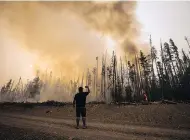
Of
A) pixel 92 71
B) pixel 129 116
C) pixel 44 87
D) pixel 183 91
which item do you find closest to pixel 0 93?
pixel 44 87

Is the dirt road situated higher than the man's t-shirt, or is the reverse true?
the man's t-shirt

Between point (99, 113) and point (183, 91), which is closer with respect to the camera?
point (99, 113)

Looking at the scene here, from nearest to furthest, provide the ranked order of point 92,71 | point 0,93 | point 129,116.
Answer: point 129,116, point 92,71, point 0,93

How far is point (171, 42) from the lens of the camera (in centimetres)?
6319

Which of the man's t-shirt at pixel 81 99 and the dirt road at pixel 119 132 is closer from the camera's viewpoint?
the dirt road at pixel 119 132

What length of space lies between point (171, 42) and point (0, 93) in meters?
123

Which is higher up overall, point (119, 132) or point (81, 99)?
point (81, 99)

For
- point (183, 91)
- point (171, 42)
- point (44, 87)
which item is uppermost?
point (171, 42)

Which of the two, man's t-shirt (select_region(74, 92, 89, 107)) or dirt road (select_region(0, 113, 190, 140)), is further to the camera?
man's t-shirt (select_region(74, 92, 89, 107))

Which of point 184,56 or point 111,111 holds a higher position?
point 184,56

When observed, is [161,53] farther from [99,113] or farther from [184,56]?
[99,113]

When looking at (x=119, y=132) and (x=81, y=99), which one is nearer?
(x=119, y=132)

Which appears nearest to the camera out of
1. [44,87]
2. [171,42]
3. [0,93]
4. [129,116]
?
[129,116]

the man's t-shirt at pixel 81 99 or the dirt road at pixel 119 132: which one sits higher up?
the man's t-shirt at pixel 81 99
